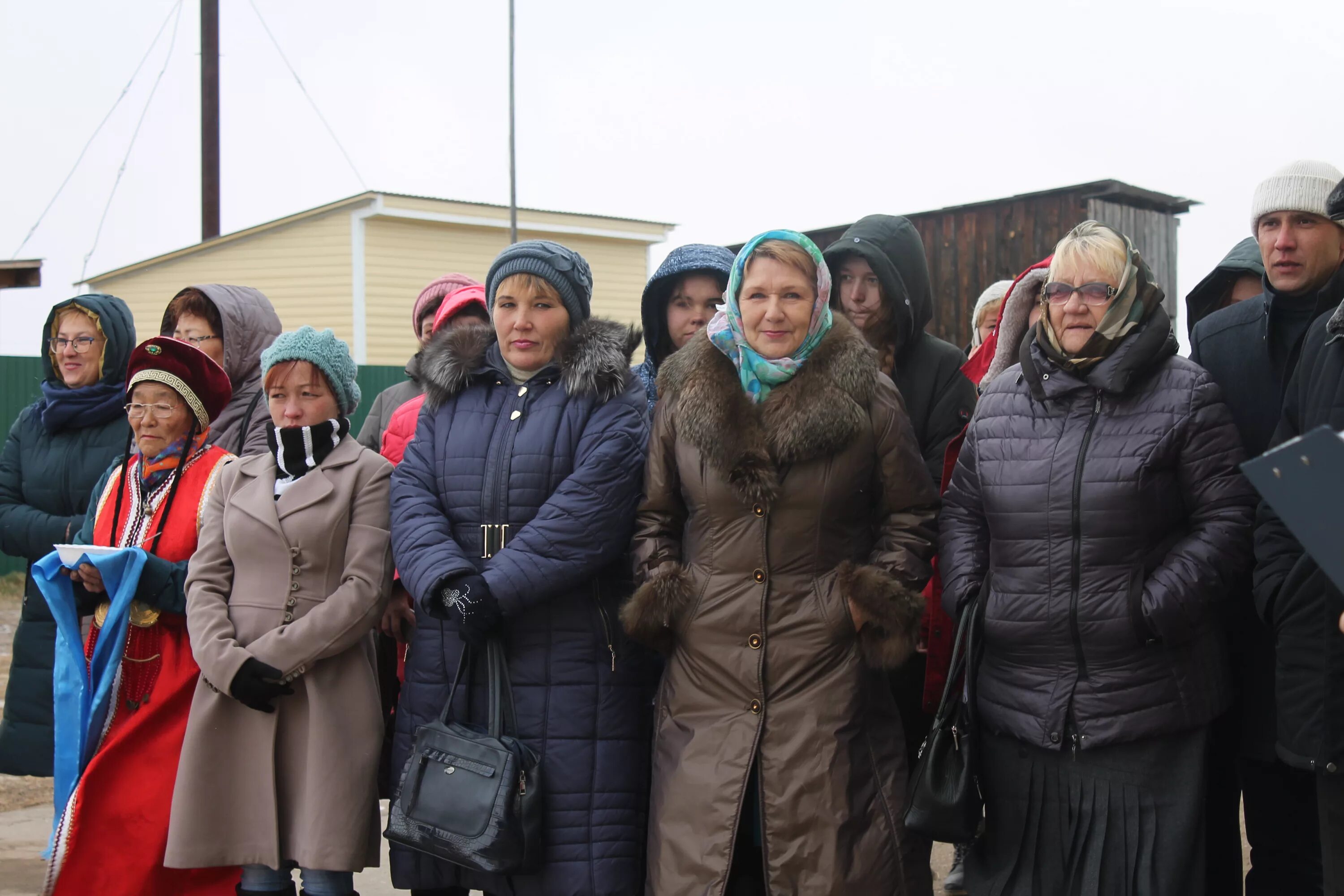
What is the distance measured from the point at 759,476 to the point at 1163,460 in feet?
3.05

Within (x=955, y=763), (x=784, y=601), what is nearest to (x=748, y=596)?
(x=784, y=601)

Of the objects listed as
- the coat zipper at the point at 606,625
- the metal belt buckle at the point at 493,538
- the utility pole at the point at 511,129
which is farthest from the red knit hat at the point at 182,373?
the utility pole at the point at 511,129

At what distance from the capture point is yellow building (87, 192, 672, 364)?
1861 centimetres

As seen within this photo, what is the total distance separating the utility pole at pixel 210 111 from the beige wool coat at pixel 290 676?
13.0 m

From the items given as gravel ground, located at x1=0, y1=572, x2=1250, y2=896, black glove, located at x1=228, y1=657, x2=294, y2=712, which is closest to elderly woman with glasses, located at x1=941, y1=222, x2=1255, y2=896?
gravel ground, located at x1=0, y1=572, x2=1250, y2=896

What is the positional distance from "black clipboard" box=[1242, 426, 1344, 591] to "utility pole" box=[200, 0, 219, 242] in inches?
601

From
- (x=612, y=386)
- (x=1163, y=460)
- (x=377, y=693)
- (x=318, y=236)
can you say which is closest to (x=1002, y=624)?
(x=1163, y=460)

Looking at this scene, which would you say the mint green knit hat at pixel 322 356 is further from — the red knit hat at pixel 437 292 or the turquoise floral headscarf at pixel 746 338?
the red knit hat at pixel 437 292

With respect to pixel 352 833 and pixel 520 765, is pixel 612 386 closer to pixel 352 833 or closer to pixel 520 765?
pixel 520 765

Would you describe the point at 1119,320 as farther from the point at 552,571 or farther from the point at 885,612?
the point at 552,571

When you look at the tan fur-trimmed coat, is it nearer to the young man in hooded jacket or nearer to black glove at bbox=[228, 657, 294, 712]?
the young man in hooded jacket

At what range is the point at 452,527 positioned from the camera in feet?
10.4

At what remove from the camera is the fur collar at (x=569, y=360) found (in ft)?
10.5

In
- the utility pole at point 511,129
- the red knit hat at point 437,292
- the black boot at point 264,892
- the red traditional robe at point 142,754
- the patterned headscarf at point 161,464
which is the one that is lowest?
the black boot at point 264,892
